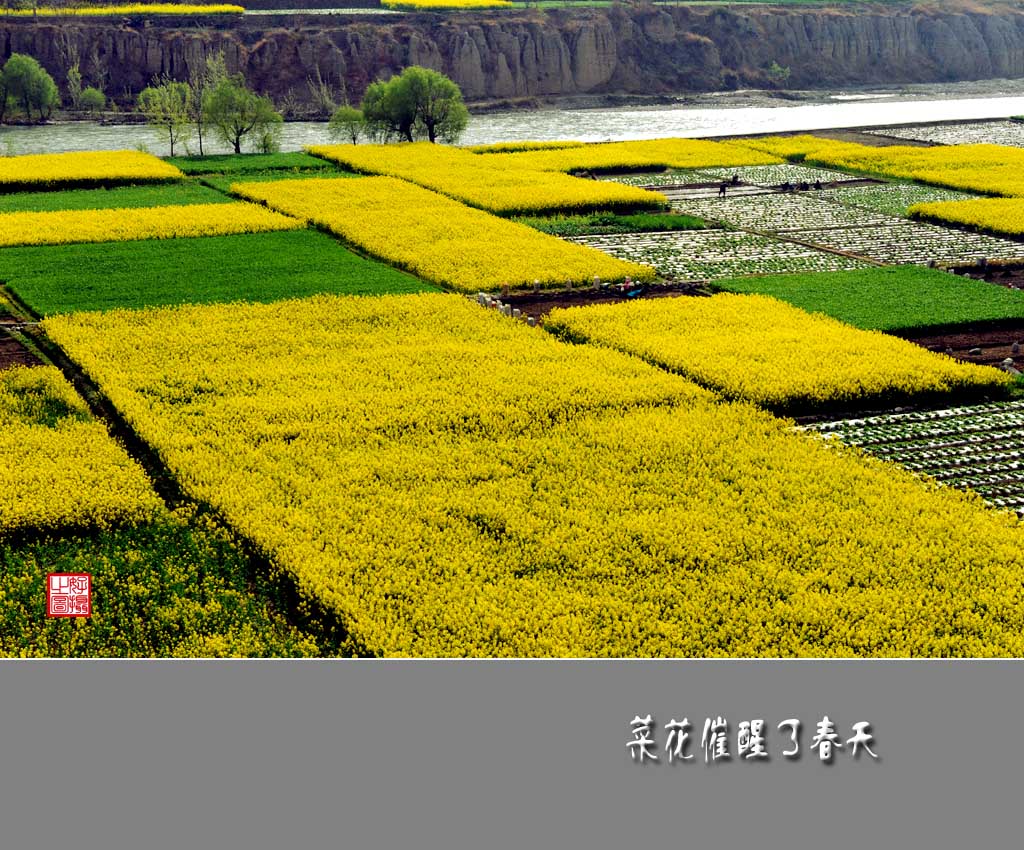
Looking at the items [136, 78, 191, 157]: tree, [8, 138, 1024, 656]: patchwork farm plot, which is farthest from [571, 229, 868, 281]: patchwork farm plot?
[136, 78, 191, 157]: tree

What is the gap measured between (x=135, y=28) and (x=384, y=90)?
33479 millimetres

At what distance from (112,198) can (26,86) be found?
117 ft

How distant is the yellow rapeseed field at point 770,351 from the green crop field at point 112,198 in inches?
949

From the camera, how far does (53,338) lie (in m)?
31.1

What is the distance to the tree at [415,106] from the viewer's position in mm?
71875

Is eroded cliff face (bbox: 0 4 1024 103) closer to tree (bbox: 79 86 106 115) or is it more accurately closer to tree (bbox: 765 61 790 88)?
tree (bbox: 765 61 790 88)

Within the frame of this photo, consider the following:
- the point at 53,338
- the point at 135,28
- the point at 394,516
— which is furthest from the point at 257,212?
the point at 135,28

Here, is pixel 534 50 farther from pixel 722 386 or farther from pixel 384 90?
pixel 722 386

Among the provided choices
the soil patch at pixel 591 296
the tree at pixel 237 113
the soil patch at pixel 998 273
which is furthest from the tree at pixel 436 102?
the soil patch at pixel 998 273

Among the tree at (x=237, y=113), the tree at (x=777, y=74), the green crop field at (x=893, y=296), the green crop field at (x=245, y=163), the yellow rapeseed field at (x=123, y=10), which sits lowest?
the green crop field at (x=893, y=296)

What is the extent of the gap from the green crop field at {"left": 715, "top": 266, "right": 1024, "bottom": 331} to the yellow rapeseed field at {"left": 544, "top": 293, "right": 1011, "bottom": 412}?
1121mm

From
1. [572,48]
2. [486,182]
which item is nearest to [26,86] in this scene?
[486,182]

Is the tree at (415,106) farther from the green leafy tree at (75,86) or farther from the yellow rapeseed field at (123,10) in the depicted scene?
the yellow rapeseed field at (123,10)

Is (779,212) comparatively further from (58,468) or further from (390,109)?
(58,468)
